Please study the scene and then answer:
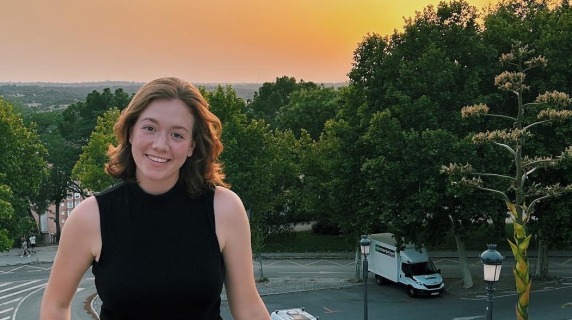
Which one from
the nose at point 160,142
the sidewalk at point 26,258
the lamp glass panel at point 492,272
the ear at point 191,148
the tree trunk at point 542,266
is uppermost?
the nose at point 160,142

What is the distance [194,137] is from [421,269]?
30661mm

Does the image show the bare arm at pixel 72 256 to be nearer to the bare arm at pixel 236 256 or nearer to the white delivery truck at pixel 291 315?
the bare arm at pixel 236 256

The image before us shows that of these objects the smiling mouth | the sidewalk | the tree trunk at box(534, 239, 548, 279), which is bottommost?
the sidewalk

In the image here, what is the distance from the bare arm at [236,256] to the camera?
3148 millimetres

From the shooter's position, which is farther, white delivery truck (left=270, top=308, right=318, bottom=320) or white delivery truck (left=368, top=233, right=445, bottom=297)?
white delivery truck (left=368, top=233, right=445, bottom=297)

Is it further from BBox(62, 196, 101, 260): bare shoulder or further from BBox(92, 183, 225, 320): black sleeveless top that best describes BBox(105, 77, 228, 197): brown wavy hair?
BBox(62, 196, 101, 260): bare shoulder

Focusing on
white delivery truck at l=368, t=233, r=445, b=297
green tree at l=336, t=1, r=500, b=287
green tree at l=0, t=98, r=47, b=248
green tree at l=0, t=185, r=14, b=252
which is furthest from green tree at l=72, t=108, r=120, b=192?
white delivery truck at l=368, t=233, r=445, b=297

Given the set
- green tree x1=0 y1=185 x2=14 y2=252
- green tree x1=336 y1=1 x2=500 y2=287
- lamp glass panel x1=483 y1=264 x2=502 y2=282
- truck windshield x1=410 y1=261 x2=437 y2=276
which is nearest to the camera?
lamp glass panel x1=483 y1=264 x2=502 y2=282

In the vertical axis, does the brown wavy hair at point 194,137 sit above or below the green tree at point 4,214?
above

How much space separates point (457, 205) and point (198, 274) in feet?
93.3

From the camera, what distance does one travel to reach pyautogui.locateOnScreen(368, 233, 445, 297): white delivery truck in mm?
31938

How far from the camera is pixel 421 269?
106 feet

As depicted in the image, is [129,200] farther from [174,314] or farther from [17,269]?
[17,269]

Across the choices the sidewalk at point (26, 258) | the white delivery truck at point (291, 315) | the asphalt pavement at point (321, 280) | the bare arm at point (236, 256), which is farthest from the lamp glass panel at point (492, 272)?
the sidewalk at point (26, 258)
